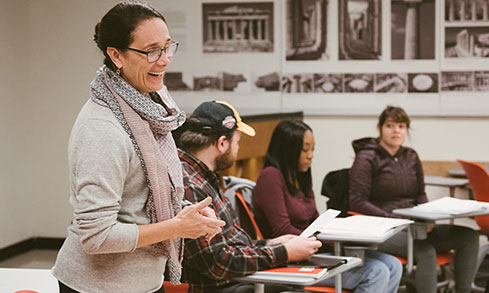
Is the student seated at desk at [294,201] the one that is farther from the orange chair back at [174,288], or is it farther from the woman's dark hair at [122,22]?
the woman's dark hair at [122,22]

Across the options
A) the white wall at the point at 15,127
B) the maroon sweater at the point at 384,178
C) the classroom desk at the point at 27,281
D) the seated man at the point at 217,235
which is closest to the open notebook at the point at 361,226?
the seated man at the point at 217,235

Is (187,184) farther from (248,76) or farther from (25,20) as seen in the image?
(25,20)

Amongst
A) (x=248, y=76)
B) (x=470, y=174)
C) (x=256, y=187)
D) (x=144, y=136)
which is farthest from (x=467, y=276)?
(x=144, y=136)

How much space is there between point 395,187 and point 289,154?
1095 mm

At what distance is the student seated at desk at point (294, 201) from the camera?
3.38m

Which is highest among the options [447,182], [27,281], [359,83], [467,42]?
[467,42]

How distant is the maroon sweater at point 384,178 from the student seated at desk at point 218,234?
1.51 meters

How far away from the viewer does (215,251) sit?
252 cm

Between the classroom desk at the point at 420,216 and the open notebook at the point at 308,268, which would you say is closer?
the open notebook at the point at 308,268

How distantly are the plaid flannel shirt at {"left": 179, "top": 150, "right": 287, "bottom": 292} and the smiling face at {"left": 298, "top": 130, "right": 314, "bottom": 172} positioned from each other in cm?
93

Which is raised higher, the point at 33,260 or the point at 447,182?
the point at 447,182

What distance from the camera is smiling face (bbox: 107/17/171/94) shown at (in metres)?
1.55

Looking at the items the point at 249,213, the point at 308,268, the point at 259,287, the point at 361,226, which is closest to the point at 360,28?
the point at 361,226

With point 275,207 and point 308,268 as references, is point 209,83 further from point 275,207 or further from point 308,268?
point 308,268
